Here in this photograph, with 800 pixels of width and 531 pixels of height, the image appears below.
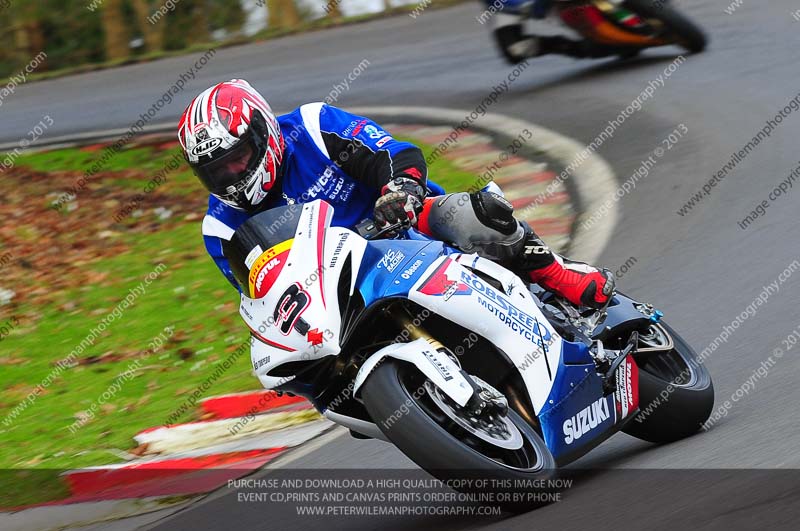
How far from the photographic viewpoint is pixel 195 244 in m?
10.7

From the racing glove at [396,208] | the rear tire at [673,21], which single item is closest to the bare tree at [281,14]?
the rear tire at [673,21]

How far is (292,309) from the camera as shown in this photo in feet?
13.5

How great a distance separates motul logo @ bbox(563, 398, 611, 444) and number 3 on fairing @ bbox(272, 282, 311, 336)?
3.57ft

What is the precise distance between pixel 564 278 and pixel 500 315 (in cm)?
83

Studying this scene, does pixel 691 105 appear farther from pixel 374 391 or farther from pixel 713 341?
pixel 374 391

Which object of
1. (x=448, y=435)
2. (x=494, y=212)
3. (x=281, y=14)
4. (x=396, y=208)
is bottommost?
(x=281, y=14)

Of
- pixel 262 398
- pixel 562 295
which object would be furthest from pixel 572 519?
pixel 262 398

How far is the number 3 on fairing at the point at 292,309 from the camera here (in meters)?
4.10

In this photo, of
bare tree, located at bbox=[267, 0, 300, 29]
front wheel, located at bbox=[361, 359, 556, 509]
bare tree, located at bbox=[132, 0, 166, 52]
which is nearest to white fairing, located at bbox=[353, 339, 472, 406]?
front wheel, located at bbox=[361, 359, 556, 509]

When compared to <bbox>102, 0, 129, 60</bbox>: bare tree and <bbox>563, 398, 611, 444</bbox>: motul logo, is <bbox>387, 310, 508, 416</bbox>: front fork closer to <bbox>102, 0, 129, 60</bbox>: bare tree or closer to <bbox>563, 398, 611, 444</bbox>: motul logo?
<bbox>563, 398, 611, 444</bbox>: motul logo

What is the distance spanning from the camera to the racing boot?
16.6 feet

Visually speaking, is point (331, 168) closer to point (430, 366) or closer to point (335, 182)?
point (335, 182)

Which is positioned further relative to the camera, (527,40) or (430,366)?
(527,40)

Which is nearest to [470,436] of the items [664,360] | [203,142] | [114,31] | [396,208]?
[396,208]
